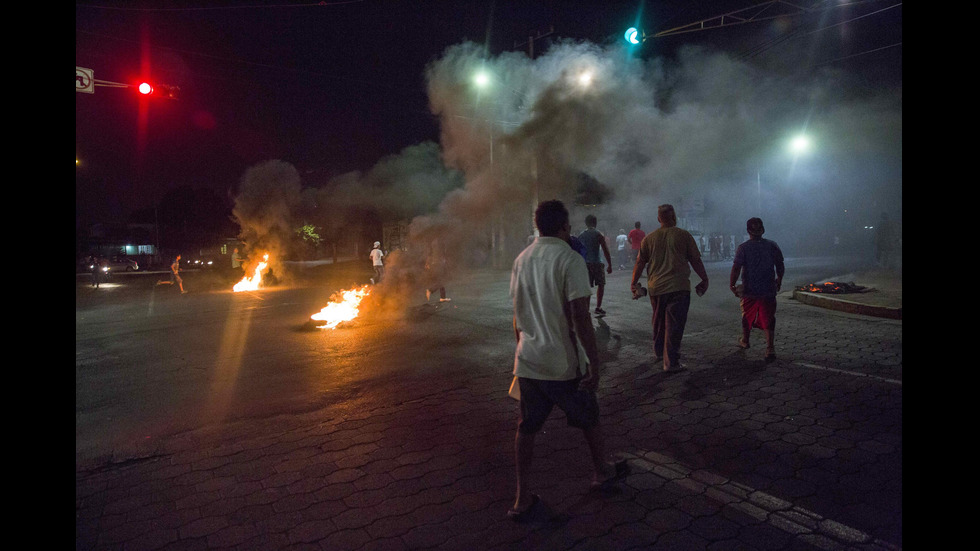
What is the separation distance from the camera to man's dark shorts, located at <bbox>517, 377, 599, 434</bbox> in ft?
9.63

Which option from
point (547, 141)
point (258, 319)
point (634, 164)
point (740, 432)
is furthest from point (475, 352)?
point (634, 164)

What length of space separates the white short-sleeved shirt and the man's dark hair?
0.43ft

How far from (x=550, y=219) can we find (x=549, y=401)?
3.40 feet

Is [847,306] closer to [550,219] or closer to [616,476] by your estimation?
[616,476]

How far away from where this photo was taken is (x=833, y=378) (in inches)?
206

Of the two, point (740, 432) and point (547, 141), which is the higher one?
point (547, 141)

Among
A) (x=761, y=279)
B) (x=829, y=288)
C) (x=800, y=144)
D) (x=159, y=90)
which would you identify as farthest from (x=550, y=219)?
(x=800, y=144)

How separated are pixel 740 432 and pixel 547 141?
731 centimetres

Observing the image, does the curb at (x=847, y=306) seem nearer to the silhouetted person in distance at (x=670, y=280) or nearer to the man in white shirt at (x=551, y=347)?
the silhouetted person in distance at (x=670, y=280)

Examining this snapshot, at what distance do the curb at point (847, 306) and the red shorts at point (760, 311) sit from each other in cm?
420

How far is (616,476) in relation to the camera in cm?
321

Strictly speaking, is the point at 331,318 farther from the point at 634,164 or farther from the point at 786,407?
the point at 634,164

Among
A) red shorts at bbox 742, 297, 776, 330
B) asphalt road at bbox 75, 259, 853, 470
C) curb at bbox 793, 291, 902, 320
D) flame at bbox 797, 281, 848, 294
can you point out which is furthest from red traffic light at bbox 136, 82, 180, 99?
flame at bbox 797, 281, 848, 294

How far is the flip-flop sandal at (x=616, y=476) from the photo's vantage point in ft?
10.1
